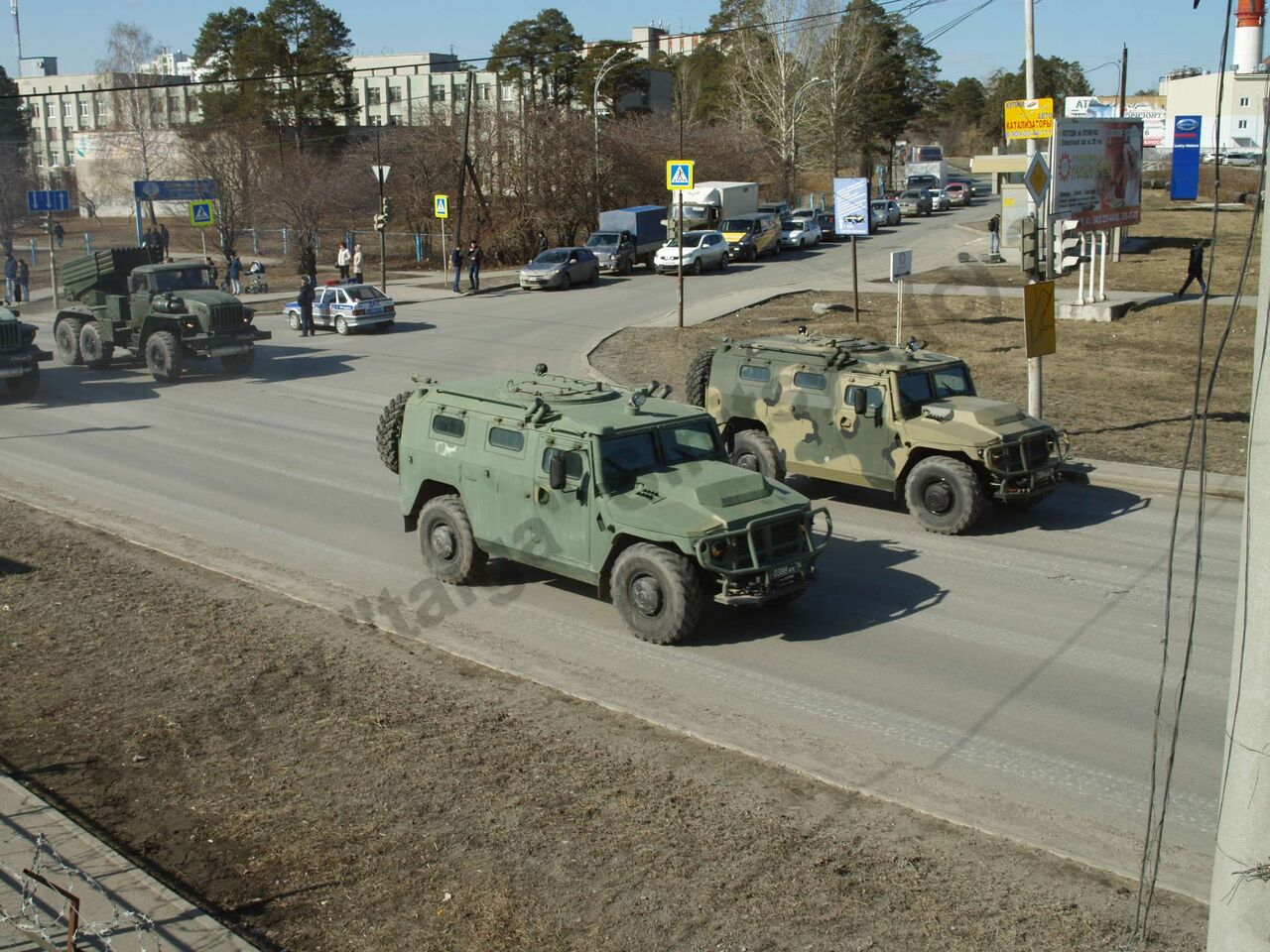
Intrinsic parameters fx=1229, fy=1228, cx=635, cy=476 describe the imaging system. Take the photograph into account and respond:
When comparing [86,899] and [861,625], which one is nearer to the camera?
[86,899]

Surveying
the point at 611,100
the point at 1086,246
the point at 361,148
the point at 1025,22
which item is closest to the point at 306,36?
the point at 361,148

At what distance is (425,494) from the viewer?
12.7 m

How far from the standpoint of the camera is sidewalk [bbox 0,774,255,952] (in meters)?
6.16

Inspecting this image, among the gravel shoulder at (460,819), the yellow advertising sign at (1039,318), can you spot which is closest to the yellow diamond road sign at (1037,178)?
the yellow advertising sign at (1039,318)

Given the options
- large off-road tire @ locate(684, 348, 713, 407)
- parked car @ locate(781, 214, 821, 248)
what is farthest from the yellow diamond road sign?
Answer: parked car @ locate(781, 214, 821, 248)

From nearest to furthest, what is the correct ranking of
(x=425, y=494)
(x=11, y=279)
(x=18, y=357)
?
(x=425, y=494) < (x=18, y=357) < (x=11, y=279)

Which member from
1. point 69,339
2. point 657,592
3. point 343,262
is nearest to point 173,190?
point 343,262

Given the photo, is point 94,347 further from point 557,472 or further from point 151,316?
point 557,472

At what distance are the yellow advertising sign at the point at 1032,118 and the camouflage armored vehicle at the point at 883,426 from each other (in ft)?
19.3

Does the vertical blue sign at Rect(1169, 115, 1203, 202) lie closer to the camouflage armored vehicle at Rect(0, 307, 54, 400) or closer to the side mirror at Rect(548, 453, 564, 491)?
the camouflage armored vehicle at Rect(0, 307, 54, 400)

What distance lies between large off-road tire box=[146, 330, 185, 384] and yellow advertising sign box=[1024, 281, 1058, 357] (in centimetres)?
1664

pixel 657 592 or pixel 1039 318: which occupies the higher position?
pixel 1039 318

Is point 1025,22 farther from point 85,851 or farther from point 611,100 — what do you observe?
point 611,100

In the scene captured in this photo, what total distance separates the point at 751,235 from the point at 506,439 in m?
37.0
